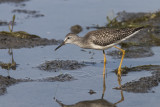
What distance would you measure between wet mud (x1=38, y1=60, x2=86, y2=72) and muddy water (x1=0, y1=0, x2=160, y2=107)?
163mm

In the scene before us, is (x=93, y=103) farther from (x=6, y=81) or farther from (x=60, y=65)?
(x=60, y=65)

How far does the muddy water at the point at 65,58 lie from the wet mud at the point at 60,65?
0.16 metres

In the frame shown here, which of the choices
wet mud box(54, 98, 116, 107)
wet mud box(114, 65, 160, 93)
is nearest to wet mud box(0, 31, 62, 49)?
wet mud box(114, 65, 160, 93)

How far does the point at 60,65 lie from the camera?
9.06 m

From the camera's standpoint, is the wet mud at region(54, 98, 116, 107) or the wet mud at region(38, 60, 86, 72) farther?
the wet mud at region(38, 60, 86, 72)

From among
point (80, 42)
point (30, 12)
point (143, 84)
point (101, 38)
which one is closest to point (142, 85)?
point (143, 84)

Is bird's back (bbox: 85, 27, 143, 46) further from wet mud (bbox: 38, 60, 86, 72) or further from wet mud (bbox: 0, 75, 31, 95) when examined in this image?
wet mud (bbox: 0, 75, 31, 95)

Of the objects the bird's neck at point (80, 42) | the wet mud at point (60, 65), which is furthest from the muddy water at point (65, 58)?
the bird's neck at point (80, 42)

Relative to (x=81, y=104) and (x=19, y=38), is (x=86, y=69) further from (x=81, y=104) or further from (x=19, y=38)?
(x=19, y=38)

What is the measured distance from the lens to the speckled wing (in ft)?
29.1

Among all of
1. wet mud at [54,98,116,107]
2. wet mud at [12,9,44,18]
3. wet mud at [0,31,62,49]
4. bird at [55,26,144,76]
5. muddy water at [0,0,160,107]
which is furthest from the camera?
wet mud at [12,9,44,18]

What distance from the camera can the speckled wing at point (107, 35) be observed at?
29.1ft

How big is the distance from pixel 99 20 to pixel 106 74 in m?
4.40

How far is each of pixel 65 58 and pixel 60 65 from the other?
0.62 metres
